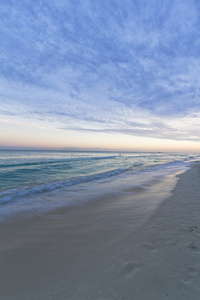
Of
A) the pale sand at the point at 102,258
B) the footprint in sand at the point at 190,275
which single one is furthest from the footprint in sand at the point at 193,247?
the footprint in sand at the point at 190,275

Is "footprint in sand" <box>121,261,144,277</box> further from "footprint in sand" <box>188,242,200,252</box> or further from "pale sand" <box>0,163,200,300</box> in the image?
"footprint in sand" <box>188,242,200,252</box>

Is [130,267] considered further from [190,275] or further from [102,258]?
[190,275]

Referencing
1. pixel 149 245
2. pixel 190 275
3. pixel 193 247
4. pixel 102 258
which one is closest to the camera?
pixel 190 275

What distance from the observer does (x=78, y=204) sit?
23.8ft

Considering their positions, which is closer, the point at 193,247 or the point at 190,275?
the point at 190,275

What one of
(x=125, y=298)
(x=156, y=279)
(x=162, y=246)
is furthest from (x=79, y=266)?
(x=162, y=246)

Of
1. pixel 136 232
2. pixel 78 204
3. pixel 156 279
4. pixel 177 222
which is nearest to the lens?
pixel 156 279

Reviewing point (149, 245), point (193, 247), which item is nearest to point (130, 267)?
point (149, 245)

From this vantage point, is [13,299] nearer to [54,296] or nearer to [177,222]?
[54,296]

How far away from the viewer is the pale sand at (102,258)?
2367mm

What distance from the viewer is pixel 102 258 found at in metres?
3.21

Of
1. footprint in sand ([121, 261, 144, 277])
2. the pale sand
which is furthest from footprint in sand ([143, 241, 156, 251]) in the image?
footprint in sand ([121, 261, 144, 277])

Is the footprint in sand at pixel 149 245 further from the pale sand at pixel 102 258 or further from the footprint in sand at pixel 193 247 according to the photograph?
the footprint in sand at pixel 193 247

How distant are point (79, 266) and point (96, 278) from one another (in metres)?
0.52
